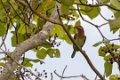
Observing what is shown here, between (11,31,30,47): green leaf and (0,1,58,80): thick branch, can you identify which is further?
(11,31,30,47): green leaf

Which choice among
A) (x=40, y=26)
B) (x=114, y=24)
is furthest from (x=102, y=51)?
(x=114, y=24)

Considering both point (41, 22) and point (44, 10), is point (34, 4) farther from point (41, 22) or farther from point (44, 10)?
point (41, 22)

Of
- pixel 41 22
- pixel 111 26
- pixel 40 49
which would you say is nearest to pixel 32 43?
pixel 41 22

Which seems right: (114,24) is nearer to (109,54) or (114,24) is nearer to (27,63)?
(109,54)

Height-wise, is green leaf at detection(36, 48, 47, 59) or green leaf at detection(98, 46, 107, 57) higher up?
green leaf at detection(36, 48, 47, 59)

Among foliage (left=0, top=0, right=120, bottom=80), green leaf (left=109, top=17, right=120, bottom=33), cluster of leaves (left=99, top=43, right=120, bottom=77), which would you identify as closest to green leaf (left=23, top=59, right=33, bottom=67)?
foliage (left=0, top=0, right=120, bottom=80)

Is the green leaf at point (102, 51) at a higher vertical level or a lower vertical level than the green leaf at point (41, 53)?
lower

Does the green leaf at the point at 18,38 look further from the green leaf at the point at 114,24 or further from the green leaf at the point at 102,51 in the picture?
the green leaf at the point at 114,24

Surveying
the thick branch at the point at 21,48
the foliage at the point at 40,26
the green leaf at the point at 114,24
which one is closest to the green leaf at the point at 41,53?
the foliage at the point at 40,26

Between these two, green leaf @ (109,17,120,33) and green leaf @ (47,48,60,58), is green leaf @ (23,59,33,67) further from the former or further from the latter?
green leaf @ (109,17,120,33)

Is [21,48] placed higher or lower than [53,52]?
lower

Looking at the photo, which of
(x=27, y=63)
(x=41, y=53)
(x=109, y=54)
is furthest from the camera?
(x=41, y=53)

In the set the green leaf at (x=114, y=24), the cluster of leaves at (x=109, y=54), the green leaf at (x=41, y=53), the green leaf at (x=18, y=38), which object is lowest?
the green leaf at (x=114, y=24)

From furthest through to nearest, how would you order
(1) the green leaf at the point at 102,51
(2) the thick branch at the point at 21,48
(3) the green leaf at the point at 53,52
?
(3) the green leaf at the point at 53,52 → (1) the green leaf at the point at 102,51 → (2) the thick branch at the point at 21,48
